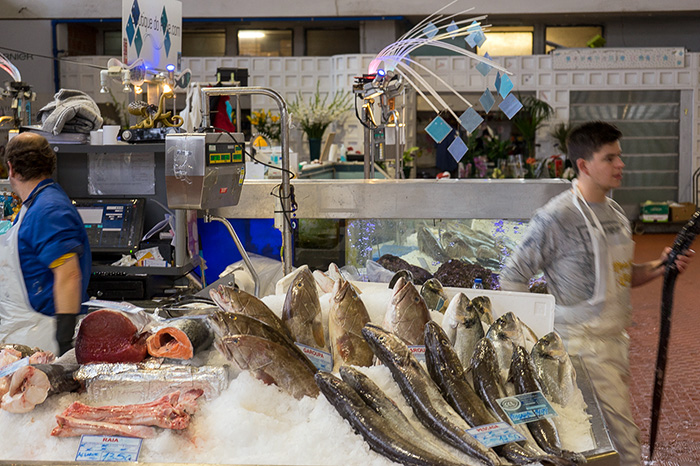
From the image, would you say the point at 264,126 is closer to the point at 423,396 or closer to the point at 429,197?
the point at 429,197

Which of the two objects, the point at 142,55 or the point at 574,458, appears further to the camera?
the point at 142,55

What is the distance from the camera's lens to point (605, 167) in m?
2.61

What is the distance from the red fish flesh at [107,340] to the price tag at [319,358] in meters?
0.45

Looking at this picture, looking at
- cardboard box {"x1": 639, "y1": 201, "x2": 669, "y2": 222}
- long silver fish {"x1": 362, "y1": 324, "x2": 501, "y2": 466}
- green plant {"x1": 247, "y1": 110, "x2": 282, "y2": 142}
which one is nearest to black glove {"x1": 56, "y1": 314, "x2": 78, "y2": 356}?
long silver fish {"x1": 362, "y1": 324, "x2": 501, "y2": 466}

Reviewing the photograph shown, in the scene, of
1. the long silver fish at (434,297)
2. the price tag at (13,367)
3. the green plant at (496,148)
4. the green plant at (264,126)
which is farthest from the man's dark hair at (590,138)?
the green plant at (496,148)

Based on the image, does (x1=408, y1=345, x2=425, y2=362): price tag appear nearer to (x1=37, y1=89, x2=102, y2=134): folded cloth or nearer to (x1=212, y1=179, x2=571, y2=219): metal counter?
(x1=212, y1=179, x2=571, y2=219): metal counter

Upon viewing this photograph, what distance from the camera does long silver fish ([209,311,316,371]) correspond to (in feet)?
6.14

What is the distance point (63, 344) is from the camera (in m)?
2.76

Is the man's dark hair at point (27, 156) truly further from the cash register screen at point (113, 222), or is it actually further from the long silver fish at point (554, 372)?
the long silver fish at point (554, 372)

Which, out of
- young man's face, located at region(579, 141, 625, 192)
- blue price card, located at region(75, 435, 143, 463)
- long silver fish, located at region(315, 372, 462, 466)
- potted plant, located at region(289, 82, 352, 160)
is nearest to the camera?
long silver fish, located at region(315, 372, 462, 466)

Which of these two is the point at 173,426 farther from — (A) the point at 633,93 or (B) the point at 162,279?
(A) the point at 633,93

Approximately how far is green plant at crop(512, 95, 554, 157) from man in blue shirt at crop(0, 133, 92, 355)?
11.0 metres

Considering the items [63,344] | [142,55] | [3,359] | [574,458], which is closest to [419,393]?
[574,458]

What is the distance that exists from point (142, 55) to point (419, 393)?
4.35 meters
